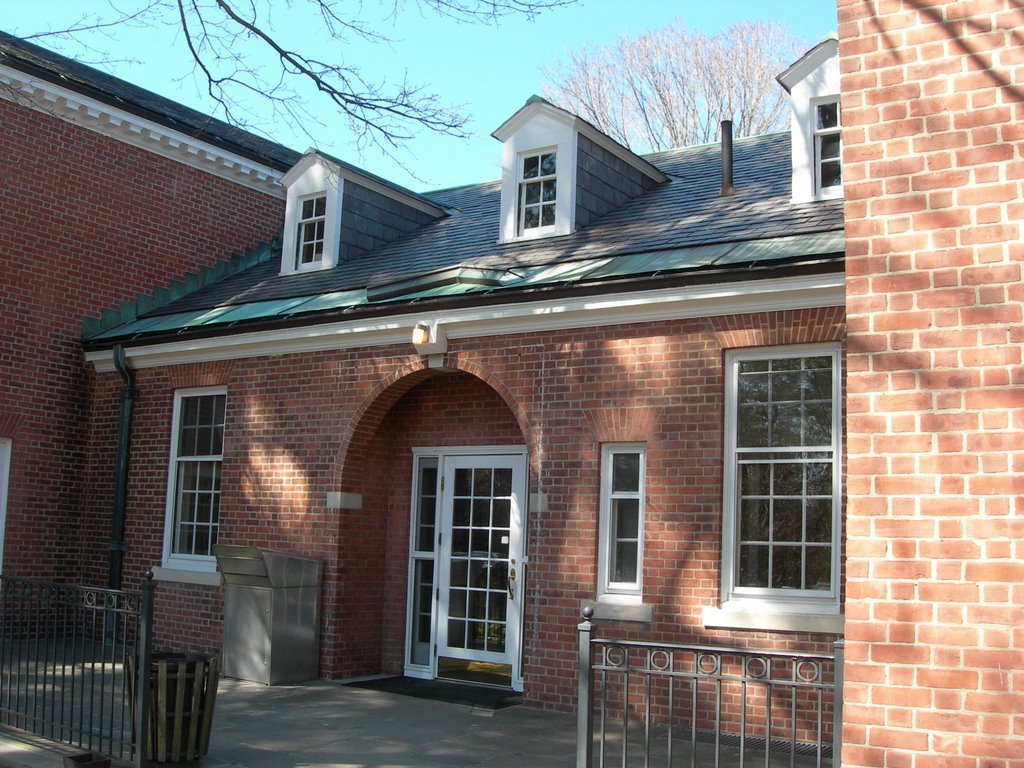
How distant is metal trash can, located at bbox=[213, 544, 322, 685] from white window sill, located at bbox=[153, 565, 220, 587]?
1163mm

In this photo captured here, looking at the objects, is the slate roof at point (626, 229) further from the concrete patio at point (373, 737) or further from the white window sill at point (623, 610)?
the concrete patio at point (373, 737)

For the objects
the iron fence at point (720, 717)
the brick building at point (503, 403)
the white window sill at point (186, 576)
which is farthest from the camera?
the white window sill at point (186, 576)

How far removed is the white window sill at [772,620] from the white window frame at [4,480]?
31.3 feet

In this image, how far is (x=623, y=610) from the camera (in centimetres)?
920

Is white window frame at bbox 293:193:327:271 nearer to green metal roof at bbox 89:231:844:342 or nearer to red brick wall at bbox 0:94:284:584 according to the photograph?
green metal roof at bbox 89:231:844:342

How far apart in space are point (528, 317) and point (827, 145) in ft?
11.4

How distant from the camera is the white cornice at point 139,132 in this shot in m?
13.7

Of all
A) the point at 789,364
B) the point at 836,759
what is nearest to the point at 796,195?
the point at 789,364

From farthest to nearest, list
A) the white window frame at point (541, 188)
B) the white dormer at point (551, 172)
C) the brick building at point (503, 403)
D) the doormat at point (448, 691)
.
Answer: the white window frame at point (541, 188), the white dormer at point (551, 172), the doormat at point (448, 691), the brick building at point (503, 403)

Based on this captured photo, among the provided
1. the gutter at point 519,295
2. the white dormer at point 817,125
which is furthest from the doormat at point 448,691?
the white dormer at point 817,125

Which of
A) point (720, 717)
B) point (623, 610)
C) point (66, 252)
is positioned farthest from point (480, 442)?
point (66, 252)

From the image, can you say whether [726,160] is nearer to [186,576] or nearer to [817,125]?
[817,125]

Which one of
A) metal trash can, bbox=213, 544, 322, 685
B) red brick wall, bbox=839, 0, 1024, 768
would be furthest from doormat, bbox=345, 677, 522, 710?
red brick wall, bbox=839, 0, 1024, 768

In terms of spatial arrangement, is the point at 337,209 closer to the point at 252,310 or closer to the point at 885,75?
the point at 252,310
